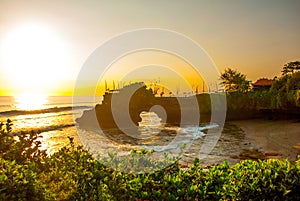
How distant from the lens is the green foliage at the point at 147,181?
10.5 feet

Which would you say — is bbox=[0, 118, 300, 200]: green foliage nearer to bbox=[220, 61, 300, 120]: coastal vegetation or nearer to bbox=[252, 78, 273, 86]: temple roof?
bbox=[220, 61, 300, 120]: coastal vegetation

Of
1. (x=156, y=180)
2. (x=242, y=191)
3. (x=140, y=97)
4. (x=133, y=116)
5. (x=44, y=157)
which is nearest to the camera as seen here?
(x=242, y=191)

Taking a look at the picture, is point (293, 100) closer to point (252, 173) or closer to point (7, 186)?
point (252, 173)

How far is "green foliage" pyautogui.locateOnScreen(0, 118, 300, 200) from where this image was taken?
3197 mm

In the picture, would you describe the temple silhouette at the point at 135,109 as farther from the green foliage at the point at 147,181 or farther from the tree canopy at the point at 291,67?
the green foliage at the point at 147,181

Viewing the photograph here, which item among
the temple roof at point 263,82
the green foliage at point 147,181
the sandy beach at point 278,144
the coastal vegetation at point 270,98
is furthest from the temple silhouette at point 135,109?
the green foliage at point 147,181

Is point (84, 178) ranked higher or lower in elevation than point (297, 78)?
lower

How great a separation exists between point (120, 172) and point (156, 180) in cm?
53

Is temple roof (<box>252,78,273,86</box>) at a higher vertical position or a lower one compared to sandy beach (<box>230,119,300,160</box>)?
higher

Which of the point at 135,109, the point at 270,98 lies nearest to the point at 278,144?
the point at 270,98

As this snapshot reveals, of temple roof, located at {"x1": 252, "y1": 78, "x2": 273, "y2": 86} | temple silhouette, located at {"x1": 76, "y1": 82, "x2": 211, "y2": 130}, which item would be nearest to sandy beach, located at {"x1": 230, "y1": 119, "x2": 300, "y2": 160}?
temple silhouette, located at {"x1": 76, "y1": 82, "x2": 211, "y2": 130}

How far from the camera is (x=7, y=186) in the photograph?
2.82 meters

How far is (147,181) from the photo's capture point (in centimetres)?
349

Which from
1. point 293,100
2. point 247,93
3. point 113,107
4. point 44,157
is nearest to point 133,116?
point 113,107
